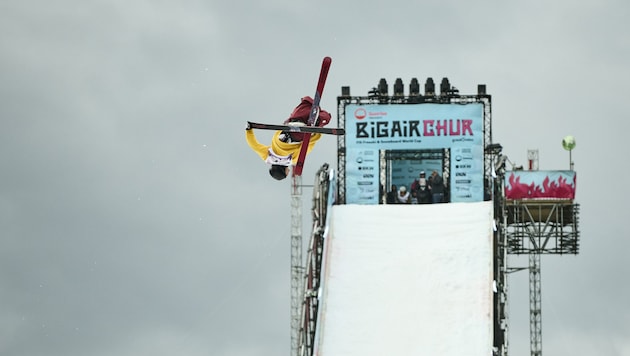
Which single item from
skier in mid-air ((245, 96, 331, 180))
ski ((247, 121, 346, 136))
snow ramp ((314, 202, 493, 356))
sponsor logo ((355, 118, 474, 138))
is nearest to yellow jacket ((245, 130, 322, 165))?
skier in mid-air ((245, 96, 331, 180))

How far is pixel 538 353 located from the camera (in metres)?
51.5

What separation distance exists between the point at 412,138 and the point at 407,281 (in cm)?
676

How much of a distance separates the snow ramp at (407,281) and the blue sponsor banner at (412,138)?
3.03 m

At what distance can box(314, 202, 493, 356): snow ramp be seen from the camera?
37344 mm

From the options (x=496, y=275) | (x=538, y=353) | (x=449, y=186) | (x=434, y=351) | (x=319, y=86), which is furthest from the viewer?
(x=538, y=353)

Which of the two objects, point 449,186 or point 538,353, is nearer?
point 449,186

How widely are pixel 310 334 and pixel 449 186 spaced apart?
7356 millimetres

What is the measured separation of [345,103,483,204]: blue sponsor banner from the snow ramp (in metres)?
3.03

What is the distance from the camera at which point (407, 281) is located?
38969mm

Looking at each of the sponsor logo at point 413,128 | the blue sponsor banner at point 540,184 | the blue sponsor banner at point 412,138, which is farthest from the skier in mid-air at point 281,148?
the blue sponsor banner at point 540,184

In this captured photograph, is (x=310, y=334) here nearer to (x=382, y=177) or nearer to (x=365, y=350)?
(x=365, y=350)

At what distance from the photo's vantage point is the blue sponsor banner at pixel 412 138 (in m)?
44.5

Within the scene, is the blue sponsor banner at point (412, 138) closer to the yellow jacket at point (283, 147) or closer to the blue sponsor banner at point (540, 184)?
the blue sponsor banner at point (540, 184)

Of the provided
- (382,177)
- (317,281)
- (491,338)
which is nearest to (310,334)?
(317,281)
